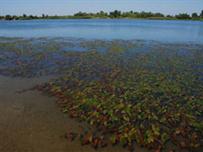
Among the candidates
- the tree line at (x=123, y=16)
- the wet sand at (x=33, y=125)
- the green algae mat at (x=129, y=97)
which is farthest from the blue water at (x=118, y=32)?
the tree line at (x=123, y=16)

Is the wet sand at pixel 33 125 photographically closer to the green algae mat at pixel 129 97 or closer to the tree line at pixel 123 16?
the green algae mat at pixel 129 97

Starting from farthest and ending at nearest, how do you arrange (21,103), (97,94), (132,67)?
(132,67)
(97,94)
(21,103)

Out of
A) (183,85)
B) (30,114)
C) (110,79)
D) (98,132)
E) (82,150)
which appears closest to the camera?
(82,150)

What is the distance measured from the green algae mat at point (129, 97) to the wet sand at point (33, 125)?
343 millimetres

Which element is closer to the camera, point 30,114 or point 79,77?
point 30,114

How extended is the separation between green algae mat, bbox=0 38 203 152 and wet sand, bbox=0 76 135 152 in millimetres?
343

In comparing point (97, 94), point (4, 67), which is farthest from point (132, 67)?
point (4, 67)

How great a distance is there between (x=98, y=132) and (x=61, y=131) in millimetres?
1129

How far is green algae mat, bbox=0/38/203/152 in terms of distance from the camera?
6.72 metres

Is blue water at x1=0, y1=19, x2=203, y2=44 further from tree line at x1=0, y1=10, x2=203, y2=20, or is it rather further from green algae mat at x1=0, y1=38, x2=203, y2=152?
tree line at x1=0, y1=10, x2=203, y2=20

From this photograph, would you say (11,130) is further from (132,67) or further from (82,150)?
(132,67)

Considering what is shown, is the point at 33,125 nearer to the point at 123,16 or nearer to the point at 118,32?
the point at 118,32

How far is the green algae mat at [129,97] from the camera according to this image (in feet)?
22.0

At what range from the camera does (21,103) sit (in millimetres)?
9070
